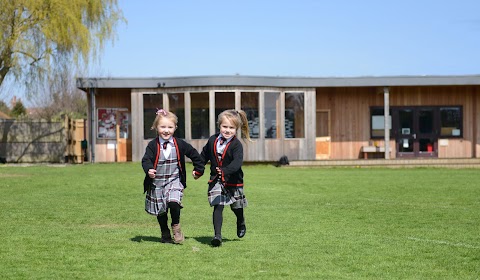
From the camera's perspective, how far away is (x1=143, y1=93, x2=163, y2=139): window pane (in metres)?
32.2

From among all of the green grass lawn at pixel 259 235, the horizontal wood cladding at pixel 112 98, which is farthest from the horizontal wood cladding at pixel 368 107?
the green grass lawn at pixel 259 235

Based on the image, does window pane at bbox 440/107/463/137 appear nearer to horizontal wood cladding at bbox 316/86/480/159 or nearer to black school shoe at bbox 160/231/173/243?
horizontal wood cladding at bbox 316/86/480/159

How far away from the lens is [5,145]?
33.2m

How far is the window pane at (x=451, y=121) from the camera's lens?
34.8m

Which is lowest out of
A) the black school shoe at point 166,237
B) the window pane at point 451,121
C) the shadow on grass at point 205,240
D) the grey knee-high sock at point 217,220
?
the shadow on grass at point 205,240

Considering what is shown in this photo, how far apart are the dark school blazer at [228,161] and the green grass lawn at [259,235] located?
2.37 feet

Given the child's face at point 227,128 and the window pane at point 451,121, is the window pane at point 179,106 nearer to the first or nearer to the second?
the window pane at point 451,121

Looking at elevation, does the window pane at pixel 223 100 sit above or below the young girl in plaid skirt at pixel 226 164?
above

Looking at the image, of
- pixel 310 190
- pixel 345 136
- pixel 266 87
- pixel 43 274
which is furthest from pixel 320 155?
pixel 43 274

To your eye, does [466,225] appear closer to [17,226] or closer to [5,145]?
[17,226]

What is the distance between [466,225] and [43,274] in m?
6.43

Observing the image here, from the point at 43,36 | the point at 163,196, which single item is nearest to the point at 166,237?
the point at 163,196

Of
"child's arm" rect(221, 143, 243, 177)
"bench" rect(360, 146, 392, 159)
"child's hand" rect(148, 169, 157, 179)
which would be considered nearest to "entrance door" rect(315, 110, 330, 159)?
"bench" rect(360, 146, 392, 159)

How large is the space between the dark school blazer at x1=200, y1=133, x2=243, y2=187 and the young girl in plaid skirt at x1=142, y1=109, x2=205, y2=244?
0.18 metres
